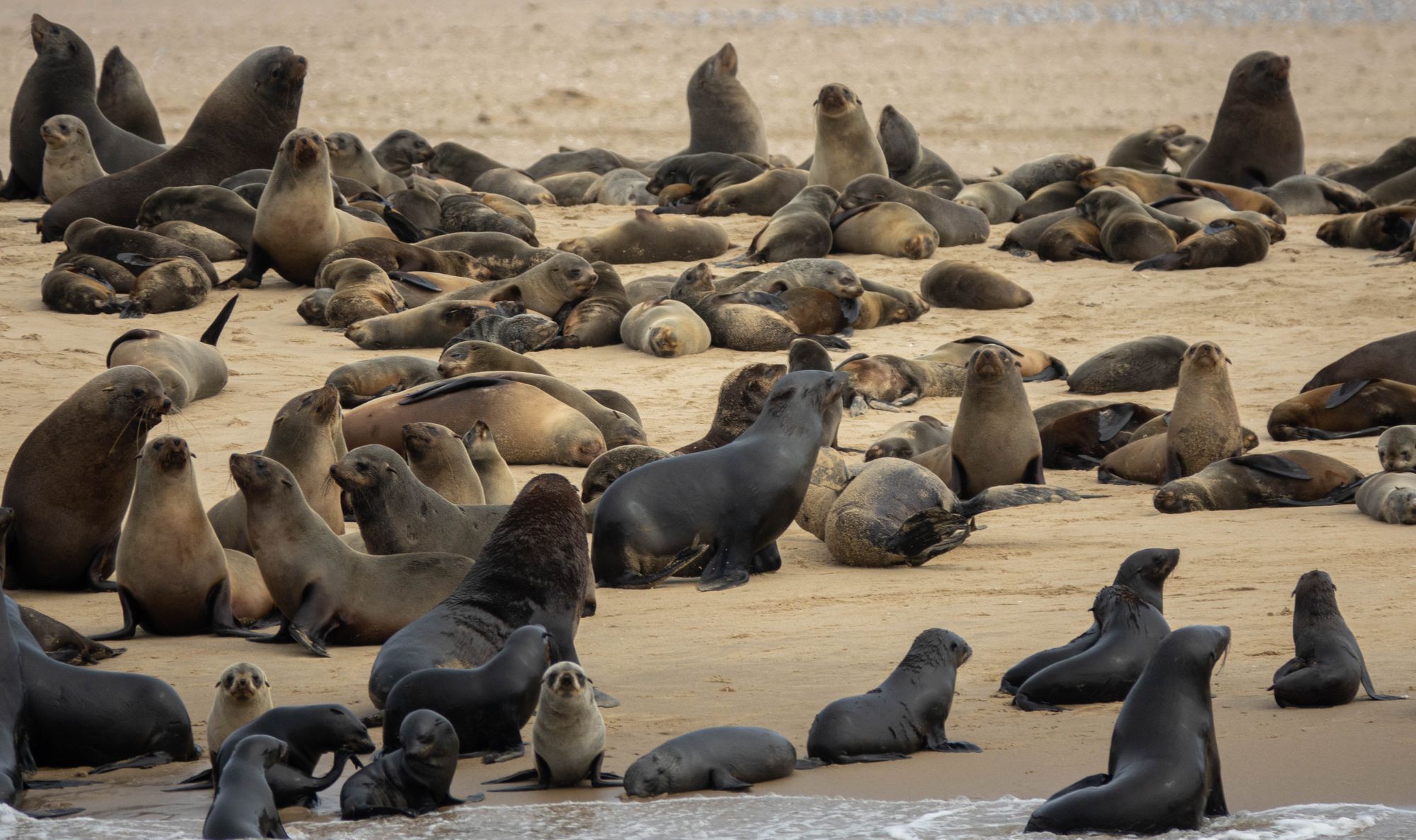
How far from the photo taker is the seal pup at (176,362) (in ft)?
26.9

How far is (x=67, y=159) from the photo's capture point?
1439 centimetres

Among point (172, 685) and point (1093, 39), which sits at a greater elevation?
point (1093, 39)

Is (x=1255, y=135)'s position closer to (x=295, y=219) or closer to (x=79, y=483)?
(x=295, y=219)

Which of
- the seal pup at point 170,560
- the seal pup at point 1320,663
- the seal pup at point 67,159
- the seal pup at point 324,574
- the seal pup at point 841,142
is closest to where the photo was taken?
the seal pup at point 1320,663

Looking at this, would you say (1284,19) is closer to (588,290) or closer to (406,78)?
(406,78)

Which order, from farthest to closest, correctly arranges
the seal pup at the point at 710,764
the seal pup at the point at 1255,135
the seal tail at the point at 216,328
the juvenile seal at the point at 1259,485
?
1. the seal pup at the point at 1255,135
2. the seal tail at the point at 216,328
3. the juvenile seal at the point at 1259,485
4. the seal pup at the point at 710,764

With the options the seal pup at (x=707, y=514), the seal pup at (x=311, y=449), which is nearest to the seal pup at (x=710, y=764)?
the seal pup at (x=707, y=514)

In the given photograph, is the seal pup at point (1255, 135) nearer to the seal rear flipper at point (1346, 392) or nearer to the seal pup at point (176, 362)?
the seal rear flipper at point (1346, 392)

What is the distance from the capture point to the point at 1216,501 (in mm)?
6848

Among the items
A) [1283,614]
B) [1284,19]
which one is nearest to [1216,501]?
[1283,614]

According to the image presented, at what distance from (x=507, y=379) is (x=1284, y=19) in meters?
35.6

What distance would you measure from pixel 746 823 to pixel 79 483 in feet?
11.3

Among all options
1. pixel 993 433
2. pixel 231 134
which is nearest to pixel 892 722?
pixel 993 433

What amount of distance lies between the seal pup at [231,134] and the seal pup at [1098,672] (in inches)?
436
